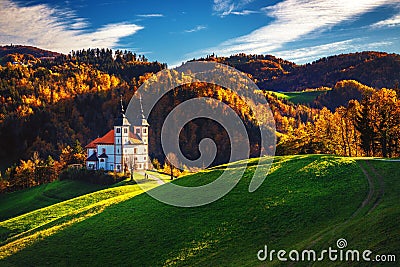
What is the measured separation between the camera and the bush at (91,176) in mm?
79000

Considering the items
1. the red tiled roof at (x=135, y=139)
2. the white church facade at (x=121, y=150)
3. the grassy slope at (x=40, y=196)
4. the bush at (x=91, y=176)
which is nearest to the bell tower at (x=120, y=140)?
the white church facade at (x=121, y=150)

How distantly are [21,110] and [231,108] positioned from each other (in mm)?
97505

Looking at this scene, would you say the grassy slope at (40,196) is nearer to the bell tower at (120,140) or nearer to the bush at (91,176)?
the bush at (91,176)

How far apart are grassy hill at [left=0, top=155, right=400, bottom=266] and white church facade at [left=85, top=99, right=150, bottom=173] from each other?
42345mm

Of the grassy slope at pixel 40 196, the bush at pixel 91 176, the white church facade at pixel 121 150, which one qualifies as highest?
the white church facade at pixel 121 150

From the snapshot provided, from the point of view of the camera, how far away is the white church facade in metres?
86.9

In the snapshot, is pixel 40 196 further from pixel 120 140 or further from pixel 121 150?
pixel 120 140

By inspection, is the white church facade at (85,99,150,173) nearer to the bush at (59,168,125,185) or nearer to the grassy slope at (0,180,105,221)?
the bush at (59,168,125,185)

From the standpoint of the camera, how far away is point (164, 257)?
30016 millimetres

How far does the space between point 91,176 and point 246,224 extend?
181 feet

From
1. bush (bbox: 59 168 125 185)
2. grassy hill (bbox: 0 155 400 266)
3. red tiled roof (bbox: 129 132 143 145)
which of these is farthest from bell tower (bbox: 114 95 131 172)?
grassy hill (bbox: 0 155 400 266)

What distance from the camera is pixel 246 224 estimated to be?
31547 mm

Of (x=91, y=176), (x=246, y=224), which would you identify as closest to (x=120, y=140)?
(x=91, y=176)

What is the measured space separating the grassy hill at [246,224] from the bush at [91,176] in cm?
3435
